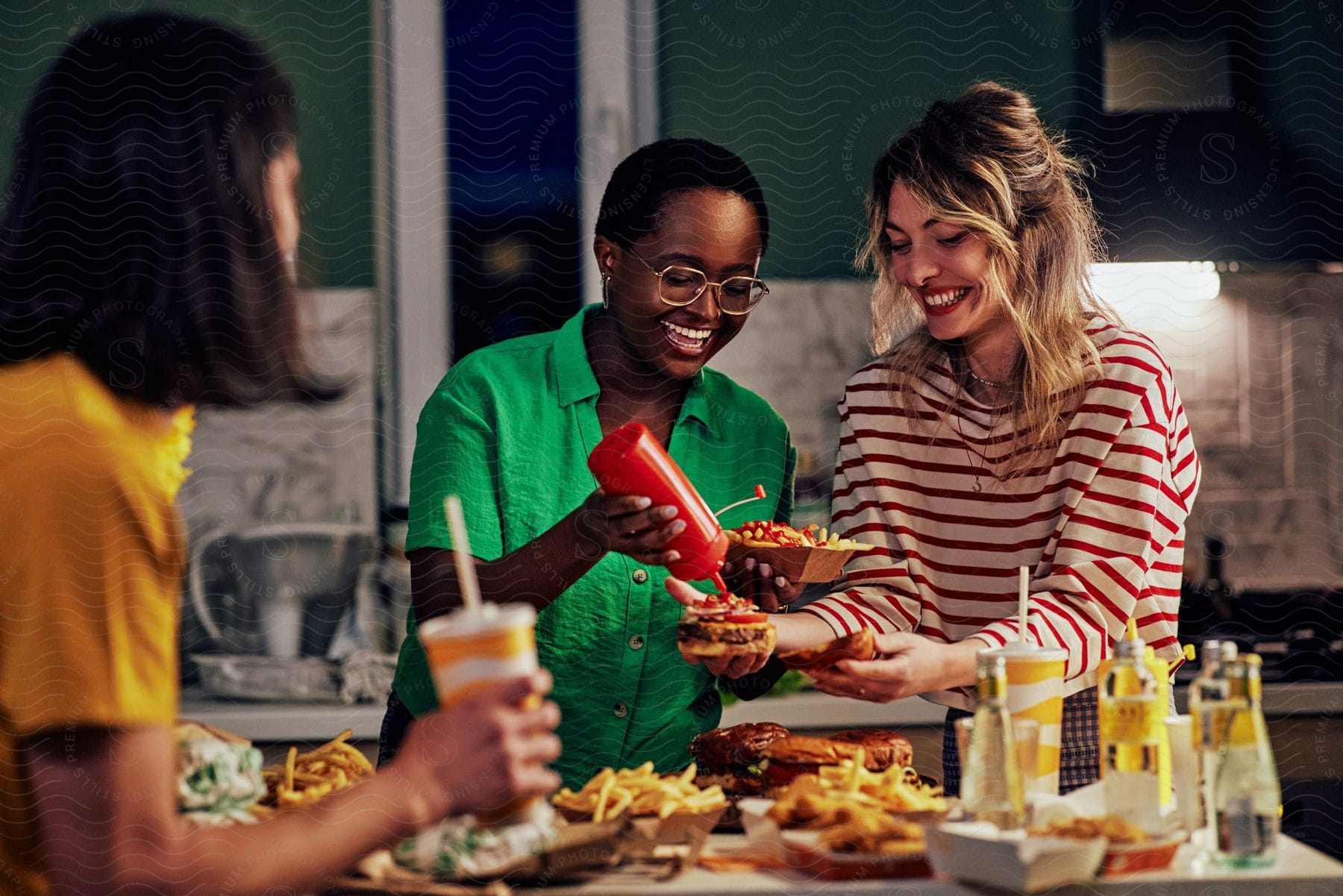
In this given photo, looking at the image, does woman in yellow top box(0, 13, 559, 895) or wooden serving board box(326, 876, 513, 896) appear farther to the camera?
wooden serving board box(326, 876, 513, 896)

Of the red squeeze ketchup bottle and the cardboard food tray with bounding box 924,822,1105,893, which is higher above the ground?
the red squeeze ketchup bottle

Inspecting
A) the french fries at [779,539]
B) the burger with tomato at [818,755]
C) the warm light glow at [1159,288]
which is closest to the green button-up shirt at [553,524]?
the french fries at [779,539]

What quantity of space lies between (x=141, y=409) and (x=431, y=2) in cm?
234

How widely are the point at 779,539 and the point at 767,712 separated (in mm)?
1134

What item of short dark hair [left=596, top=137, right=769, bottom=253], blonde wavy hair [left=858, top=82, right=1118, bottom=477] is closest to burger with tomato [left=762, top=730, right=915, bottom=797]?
blonde wavy hair [left=858, top=82, right=1118, bottom=477]

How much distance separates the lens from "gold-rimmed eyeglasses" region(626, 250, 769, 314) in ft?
4.93

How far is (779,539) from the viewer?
1.44m

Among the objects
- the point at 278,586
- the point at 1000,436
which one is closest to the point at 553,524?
the point at 1000,436

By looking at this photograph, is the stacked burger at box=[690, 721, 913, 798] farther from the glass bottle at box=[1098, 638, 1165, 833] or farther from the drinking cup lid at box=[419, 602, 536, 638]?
the drinking cup lid at box=[419, 602, 536, 638]

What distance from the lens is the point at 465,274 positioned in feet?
9.80

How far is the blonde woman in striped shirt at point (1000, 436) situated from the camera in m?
1.39

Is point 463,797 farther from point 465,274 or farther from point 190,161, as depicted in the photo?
point 465,274

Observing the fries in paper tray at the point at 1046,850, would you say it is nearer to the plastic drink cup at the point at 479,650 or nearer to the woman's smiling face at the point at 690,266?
the plastic drink cup at the point at 479,650

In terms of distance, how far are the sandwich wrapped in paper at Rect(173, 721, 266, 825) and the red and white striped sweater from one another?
0.67 metres
